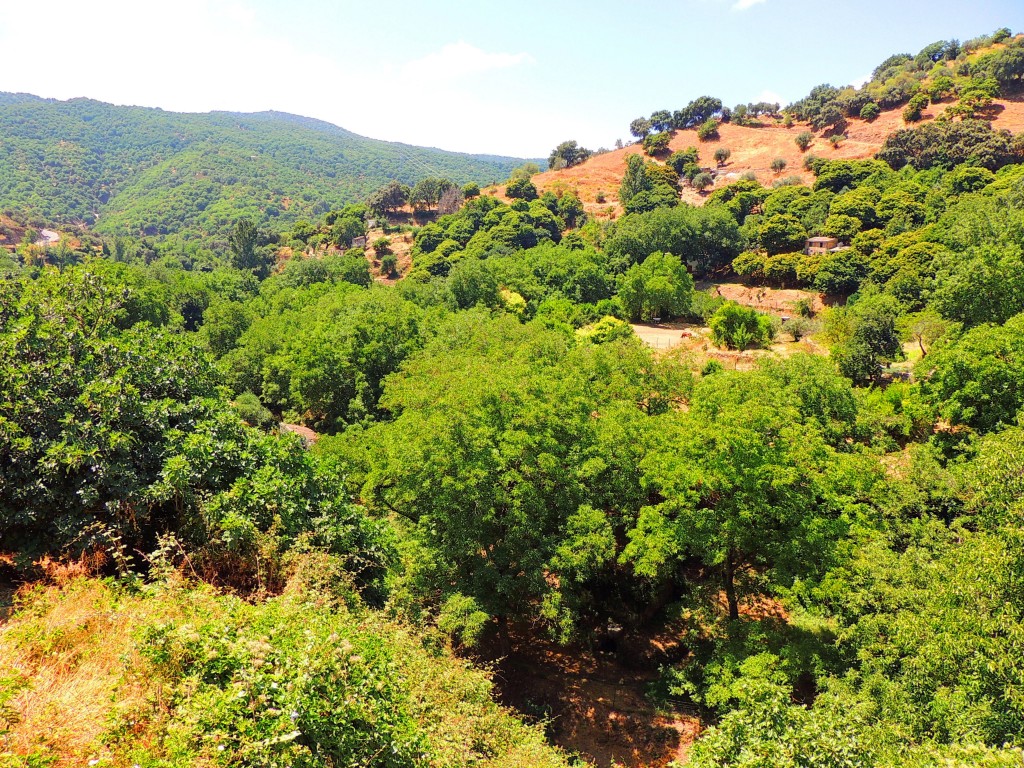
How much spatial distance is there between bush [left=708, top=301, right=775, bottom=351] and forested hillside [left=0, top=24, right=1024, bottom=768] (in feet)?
25.7

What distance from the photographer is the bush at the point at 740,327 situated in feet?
134

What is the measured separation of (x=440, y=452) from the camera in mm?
16688

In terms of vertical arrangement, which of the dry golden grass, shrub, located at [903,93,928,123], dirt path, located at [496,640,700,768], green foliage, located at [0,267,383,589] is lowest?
dirt path, located at [496,640,700,768]

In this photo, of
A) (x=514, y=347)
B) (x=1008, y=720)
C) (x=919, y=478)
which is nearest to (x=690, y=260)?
(x=514, y=347)

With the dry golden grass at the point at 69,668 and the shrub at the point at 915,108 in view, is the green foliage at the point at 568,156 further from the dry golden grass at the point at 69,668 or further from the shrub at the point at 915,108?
the dry golden grass at the point at 69,668

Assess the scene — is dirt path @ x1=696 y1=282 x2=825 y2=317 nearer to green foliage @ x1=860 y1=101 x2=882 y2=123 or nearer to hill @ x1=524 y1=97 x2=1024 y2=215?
hill @ x1=524 y1=97 x2=1024 y2=215

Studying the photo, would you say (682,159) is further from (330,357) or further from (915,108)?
(330,357)

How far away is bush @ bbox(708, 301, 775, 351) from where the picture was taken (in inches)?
1609

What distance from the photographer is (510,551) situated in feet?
54.4

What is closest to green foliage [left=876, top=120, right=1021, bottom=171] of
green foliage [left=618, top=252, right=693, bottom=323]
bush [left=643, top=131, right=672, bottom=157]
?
bush [left=643, top=131, right=672, bottom=157]

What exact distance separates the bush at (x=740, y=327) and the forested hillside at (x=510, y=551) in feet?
25.7

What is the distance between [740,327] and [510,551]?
31.5 metres

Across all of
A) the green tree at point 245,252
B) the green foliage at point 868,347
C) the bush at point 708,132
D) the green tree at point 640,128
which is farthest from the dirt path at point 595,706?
the green tree at point 640,128

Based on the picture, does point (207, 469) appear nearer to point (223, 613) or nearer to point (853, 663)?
point (223, 613)
